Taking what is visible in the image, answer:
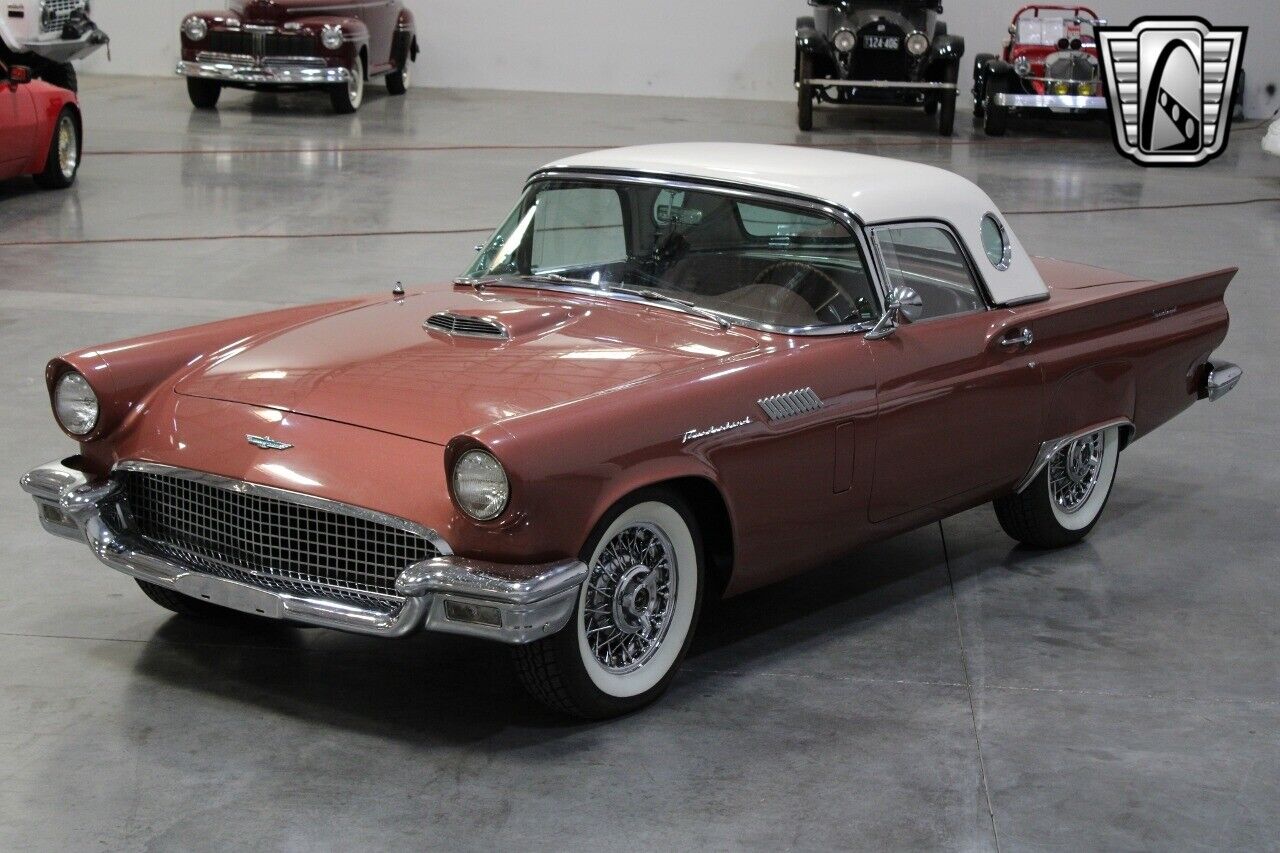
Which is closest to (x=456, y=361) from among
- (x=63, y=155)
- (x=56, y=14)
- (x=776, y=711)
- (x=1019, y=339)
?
(x=776, y=711)

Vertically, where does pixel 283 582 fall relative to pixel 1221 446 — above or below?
above

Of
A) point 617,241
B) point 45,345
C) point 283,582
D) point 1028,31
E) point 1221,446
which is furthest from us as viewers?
point 1028,31

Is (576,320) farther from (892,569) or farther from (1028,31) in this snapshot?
(1028,31)

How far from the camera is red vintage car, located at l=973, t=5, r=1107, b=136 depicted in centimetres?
1725

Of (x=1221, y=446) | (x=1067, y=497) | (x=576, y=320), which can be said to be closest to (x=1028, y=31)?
(x=1221, y=446)

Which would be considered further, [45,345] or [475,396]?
[45,345]

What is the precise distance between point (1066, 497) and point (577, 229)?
1869 millimetres

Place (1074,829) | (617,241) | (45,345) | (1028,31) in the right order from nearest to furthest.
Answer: (1074,829)
(617,241)
(45,345)
(1028,31)

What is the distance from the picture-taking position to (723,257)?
475 centimetres

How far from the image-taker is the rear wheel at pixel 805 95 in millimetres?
17312

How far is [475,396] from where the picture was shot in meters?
3.97

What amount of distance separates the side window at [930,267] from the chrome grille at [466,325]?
116cm

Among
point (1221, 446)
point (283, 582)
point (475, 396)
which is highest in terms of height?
point (475, 396)

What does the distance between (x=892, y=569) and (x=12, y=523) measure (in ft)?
9.34
